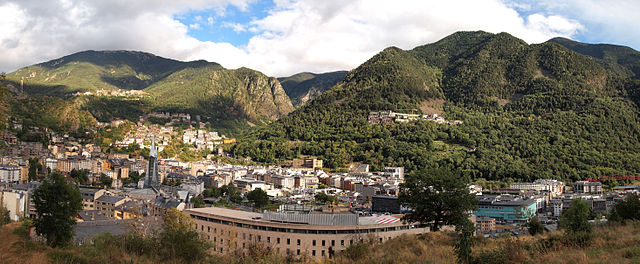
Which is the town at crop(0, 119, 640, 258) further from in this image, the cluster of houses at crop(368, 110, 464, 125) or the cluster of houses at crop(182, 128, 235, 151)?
the cluster of houses at crop(368, 110, 464, 125)

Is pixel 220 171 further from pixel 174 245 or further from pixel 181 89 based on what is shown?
pixel 181 89

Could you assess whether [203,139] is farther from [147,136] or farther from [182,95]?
[182,95]

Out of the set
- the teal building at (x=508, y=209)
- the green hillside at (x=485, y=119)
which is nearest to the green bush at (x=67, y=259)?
the teal building at (x=508, y=209)

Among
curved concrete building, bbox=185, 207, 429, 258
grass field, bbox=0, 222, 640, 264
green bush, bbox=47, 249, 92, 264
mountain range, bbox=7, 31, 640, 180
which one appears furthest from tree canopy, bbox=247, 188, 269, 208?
green bush, bbox=47, 249, 92, 264

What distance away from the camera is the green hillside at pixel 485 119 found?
249 ft

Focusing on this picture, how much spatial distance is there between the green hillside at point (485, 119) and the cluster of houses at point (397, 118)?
2.02 metres

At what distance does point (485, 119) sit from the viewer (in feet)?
321

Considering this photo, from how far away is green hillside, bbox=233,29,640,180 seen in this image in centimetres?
7588

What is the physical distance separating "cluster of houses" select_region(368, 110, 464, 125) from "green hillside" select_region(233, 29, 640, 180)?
2.02 metres

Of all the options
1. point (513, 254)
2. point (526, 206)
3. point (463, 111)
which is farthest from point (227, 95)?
point (513, 254)

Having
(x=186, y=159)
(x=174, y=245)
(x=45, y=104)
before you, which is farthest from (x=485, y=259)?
(x=45, y=104)

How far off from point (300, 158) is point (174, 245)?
76.7 m

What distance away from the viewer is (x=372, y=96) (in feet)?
363

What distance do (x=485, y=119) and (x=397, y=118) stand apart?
17.4 meters
